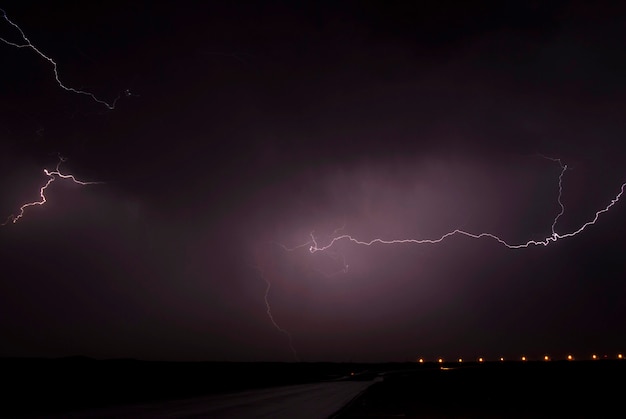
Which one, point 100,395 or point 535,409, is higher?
point 100,395

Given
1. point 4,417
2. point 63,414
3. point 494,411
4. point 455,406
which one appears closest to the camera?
point 4,417

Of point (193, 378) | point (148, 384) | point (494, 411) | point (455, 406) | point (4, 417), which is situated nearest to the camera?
point (4, 417)

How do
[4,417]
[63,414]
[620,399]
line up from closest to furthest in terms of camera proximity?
[4,417]
[63,414]
[620,399]

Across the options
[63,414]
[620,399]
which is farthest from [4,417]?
[620,399]

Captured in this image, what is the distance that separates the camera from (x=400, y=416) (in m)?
16.8

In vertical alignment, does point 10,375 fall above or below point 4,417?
above

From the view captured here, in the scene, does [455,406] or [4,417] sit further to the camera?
[455,406]

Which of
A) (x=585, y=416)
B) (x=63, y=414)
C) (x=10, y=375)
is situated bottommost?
(x=585, y=416)

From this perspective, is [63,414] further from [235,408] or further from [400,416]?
[400,416]

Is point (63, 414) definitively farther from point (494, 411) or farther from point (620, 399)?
point (620, 399)

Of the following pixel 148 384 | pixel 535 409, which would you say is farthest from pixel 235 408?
pixel 148 384

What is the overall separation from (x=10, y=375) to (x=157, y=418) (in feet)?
36.3

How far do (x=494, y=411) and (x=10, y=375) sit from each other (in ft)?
59.7

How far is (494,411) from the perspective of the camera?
18219mm
